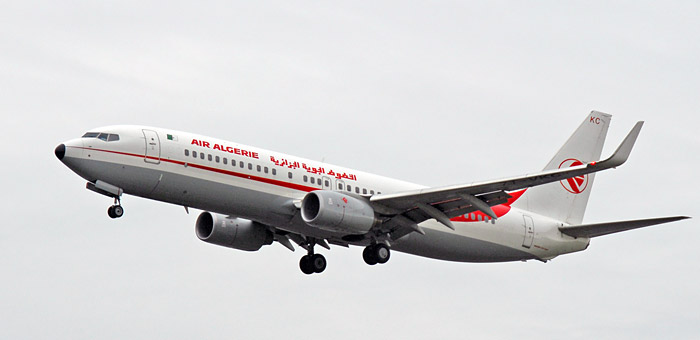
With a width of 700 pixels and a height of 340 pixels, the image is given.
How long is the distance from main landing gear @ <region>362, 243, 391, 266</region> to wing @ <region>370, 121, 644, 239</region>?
28.4 inches

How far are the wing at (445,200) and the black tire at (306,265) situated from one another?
4.74 meters

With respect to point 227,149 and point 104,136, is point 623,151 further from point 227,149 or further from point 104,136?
point 104,136

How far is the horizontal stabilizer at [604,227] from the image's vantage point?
4572cm

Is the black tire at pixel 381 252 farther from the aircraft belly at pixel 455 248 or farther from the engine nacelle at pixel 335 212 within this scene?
the engine nacelle at pixel 335 212

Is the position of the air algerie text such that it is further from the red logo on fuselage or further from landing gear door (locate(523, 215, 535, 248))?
the red logo on fuselage

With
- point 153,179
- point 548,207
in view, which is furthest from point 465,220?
point 153,179

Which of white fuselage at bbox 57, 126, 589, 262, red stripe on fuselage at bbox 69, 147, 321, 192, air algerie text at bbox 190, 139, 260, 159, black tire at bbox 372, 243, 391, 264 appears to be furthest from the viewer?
black tire at bbox 372, 243, 391, 264

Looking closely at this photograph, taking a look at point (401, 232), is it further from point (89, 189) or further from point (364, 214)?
point (89, 189)

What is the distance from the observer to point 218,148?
1706 inches

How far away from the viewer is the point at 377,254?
152ft

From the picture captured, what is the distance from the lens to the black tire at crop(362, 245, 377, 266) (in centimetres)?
4641

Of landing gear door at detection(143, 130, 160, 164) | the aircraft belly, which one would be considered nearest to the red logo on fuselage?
the aircraft belly

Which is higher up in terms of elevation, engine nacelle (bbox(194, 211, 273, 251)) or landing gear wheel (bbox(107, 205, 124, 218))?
engine nacelle (bbox(194, 211, 273, 251))

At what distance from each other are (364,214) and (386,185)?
3528 millimetres
